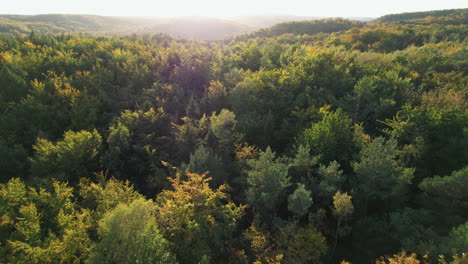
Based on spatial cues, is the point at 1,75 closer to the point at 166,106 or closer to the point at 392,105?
the point at 166,106

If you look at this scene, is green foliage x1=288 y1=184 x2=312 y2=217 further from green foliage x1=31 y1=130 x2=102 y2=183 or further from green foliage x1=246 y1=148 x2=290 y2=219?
green foliage x1=31 y1=130 x2=102 y2=183

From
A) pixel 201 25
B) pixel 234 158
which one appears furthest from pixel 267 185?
pixel 201 25

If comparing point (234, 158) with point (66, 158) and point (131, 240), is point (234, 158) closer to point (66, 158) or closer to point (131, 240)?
point (131, 240)

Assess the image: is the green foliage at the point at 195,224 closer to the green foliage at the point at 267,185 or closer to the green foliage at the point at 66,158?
the green foliage at the point at 267,185

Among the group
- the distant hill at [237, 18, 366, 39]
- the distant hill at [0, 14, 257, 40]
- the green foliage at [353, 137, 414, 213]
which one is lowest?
the green foliage at [353, 137, 414, 213]

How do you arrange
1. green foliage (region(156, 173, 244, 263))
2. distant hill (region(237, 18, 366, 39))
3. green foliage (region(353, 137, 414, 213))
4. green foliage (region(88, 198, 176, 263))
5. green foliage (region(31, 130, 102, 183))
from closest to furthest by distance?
green foliage (region(88, 198, 176, 263)), green foliage (region(156, 173, 244, 263)), green foliage (region(353, 137, 414, 213)), green foliage (region(31, 130, 102, 183)), distant hill (region(237, 18, 366, 39))

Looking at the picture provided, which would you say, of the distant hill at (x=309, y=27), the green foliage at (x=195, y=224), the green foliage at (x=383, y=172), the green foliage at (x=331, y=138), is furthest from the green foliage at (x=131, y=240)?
the distant hill at (x=309, y=27)

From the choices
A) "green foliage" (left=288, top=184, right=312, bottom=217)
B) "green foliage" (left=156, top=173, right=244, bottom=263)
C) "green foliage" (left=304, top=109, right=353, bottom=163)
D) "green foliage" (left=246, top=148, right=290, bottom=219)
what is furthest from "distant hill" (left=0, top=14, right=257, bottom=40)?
"green foliage" (left=156, top=173, right=244, bottom=263)

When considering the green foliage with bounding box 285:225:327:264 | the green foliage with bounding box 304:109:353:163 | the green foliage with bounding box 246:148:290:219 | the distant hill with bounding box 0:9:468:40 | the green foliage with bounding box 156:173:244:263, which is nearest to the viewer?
the green foliage with bounding box 156:173:244:263

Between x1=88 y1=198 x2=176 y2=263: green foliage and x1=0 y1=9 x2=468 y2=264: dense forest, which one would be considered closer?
x1=88 y1=198 x2=176 y2=263: green foliage
